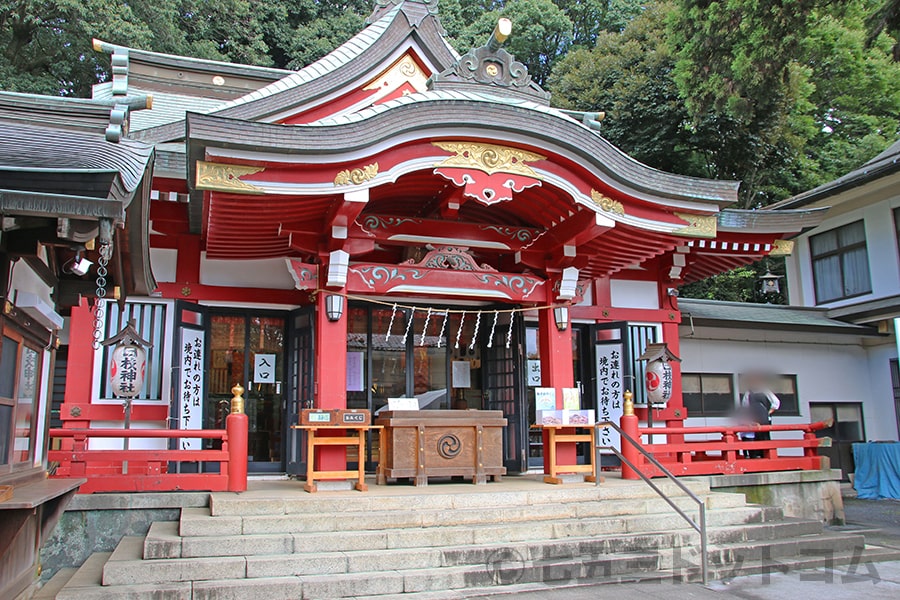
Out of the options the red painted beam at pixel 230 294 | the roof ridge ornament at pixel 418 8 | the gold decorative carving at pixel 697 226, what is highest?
the roof ridge ornament at pixel 418 8

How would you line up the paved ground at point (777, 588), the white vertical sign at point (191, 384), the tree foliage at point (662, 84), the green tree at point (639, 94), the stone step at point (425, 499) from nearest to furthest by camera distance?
the paved ground at point (777, 588)
the stone step at point (425, 499)
the white vertical sign at point (191, 384)
the tree foliage at point (662, 84)
the green tree at point (639, 94)

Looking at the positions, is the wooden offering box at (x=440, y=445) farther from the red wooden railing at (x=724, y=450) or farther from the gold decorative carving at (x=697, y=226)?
the gold decorative carving at (x=697, y=226)

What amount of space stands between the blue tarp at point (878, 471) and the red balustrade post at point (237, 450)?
38.5 ft

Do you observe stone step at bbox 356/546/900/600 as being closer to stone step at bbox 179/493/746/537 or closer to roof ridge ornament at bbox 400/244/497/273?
stone step at bbox 179/493/746/537

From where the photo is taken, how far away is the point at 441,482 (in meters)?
9.13

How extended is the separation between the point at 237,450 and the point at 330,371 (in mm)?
1495

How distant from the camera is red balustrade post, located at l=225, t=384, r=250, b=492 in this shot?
24.9 feet

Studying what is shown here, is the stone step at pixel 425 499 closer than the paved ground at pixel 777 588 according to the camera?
No

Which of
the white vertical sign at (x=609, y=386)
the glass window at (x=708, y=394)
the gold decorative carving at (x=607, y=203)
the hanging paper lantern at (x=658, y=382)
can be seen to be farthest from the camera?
the glass window at (x=708, y=394)

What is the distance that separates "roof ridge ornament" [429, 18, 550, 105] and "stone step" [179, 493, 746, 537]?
16.8 ft

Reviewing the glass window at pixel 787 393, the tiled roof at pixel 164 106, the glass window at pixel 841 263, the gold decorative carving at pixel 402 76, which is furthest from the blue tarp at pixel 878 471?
the tiled roof at pixel 164 106

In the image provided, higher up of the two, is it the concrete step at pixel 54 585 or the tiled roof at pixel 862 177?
the tiled roof at pixel 862 177

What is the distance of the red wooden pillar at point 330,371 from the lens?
329 inches

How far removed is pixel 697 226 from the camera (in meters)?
9.66
